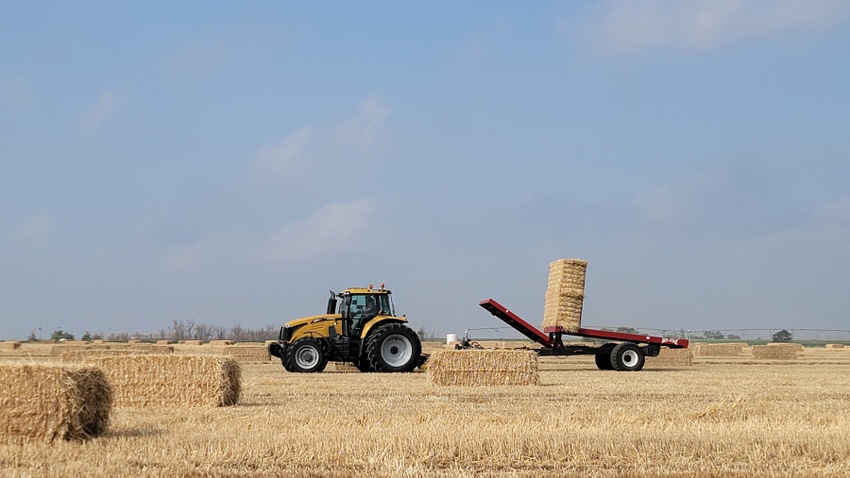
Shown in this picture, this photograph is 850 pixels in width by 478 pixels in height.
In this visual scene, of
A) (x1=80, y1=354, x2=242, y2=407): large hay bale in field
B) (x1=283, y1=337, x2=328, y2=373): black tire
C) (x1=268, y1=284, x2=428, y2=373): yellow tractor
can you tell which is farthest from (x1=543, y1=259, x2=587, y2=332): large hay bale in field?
(x1=80, y1=354, x2=242, y2=407): large hay bale in field


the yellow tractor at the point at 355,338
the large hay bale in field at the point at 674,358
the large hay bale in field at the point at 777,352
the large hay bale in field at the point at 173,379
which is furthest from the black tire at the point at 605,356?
the large hay bale in field at the point at 173,379

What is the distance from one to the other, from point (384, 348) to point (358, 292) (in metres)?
1.43

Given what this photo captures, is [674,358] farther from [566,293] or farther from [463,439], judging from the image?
[463,439]

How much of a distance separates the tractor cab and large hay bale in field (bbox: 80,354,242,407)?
29.3 feet

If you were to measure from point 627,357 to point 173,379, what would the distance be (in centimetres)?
1476

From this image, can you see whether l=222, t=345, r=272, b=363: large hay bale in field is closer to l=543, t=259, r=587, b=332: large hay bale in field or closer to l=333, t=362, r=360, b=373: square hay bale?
l=333, t=362, r=360, b=373: square hay bale

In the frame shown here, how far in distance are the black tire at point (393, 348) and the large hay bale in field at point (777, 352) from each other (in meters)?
18.9

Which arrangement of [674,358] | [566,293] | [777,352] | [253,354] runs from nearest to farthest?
1. [566,293]
2. [674,358]
3. [253,354]
4. [777,352]

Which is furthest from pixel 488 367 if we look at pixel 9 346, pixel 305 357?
pixel 9 346

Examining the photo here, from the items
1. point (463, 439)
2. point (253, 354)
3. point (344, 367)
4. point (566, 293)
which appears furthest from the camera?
point (253, 354)

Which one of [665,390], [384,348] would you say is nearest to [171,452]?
[665,390]

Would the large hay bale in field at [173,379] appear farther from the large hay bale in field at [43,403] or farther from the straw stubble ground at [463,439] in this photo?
the large hay bale in field at [43,403]

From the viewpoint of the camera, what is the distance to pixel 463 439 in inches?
316

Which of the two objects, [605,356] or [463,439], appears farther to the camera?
[605,356]
